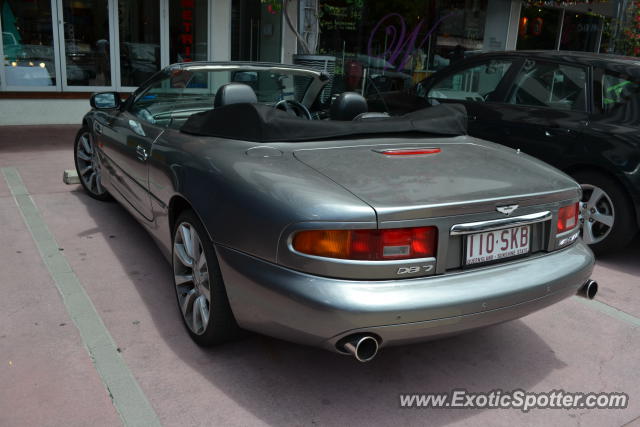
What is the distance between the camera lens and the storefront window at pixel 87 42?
31.9 feet

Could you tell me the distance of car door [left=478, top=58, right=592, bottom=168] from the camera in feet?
15.3

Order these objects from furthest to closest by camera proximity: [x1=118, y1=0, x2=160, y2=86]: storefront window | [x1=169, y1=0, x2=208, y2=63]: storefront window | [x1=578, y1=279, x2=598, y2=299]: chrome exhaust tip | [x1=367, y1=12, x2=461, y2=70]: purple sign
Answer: [x1=367, y1=12, x2=461, y2=70]: purple sign → [x1=169, y1=0, x2=208, y2=63]: storefront window → [x1=118, y1=0, x2=160, y2=86]: storefront window → [x1=578, y1=279, x2=598, y2=299]: chrome exhaust tip

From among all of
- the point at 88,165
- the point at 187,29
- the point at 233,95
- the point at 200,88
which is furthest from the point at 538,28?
the point at 233,95

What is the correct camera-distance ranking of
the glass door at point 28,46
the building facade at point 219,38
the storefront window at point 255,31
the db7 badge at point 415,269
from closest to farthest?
1. the db7 badge at point 415,269
2. the glass door at point 28,46
3. the building facade at point 219,38
4. the storefront window at point 255,31

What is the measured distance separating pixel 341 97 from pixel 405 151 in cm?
87

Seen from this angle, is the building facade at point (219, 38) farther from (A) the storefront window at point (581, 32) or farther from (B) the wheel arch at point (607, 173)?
(B) the wheel arch at point (607, 173)

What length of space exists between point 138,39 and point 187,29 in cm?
93

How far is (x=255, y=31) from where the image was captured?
1190 cm

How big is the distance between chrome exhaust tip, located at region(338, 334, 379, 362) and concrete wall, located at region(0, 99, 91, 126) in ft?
29.8

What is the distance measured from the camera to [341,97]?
11.6 feet

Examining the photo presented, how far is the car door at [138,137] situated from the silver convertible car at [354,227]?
179 millimetres

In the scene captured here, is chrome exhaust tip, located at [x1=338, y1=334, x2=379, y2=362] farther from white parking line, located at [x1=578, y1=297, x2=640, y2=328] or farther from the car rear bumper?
white parking line, located at [x1=578, y1=297, x2=640, y2=328]

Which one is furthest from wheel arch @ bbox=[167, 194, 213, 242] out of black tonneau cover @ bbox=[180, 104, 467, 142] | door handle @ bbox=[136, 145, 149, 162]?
door handle @ bbox=[136, 145, 149, 162]

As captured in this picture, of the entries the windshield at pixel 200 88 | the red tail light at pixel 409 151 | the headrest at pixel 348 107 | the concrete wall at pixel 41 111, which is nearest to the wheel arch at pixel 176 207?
the windshield at pixel 200 88
